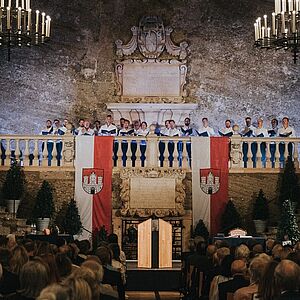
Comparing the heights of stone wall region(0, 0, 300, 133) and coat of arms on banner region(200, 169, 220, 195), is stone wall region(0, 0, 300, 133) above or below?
above

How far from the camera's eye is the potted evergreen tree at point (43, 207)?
16.3 m

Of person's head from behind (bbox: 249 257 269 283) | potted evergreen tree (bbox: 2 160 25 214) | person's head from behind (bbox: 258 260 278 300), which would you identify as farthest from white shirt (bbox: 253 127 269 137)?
person's head from behind (bbox: 258 260 278 300)

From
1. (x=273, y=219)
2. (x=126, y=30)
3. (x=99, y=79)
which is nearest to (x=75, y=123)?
(x=99, y=79)

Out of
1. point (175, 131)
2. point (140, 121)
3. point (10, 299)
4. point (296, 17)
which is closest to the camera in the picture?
point (10, 299)

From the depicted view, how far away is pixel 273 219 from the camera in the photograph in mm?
17000

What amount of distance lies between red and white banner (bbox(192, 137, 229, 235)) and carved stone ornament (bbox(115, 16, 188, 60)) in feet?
12.1

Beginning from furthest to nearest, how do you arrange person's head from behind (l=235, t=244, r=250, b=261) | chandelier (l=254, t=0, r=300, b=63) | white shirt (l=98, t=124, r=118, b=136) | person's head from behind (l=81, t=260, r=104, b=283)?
1. white shirt (l=98, t=124, r=118, b=136)
2. chandelier (l=254, t=0, r=300, b=63)
3. person's head from behind (l=235, t=244, r=250, b=261)
4. person's head from behind (l=81, t=260, r=104, b=283)

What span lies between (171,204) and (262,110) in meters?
4.24

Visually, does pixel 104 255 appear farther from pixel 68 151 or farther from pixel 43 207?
pixel 68 151

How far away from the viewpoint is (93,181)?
656 inches

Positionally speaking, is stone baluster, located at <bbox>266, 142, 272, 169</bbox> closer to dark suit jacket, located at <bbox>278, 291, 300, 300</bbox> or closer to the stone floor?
the stone floor

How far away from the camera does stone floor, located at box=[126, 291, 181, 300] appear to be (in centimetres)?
1295

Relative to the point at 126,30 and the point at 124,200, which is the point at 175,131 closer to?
the point at 124,200

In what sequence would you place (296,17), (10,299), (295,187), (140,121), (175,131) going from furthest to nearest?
(140,121) → (175,131) → (295,187) → (296,17) → (10,299)
